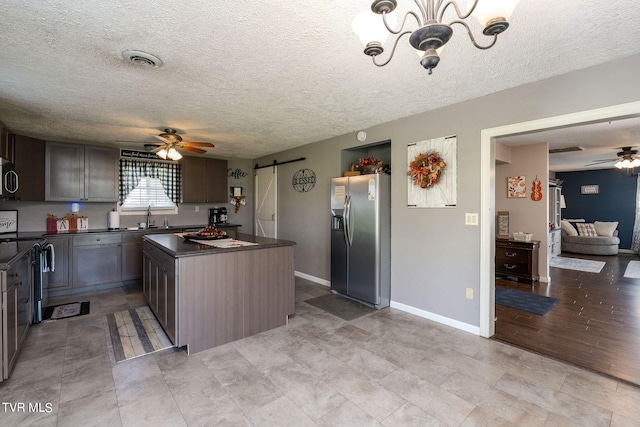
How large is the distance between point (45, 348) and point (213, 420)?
6.74 ft

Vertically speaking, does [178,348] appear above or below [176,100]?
below

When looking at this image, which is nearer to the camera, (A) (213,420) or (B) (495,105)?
(A) (213,420)

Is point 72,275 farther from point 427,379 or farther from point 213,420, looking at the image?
point 427,379

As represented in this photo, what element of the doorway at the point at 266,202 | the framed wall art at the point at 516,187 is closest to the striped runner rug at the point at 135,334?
the doorway at the point at 266,202

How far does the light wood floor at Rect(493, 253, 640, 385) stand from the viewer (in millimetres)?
2575

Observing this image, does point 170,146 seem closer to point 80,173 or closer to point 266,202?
point 80,173

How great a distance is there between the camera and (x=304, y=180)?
5355 mm

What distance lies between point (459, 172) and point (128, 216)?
17.9ft

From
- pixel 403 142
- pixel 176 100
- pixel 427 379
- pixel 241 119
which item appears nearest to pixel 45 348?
pixel 176 100

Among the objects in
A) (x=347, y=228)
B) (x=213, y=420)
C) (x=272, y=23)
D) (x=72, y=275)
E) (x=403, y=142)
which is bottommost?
(x=213, y=420)

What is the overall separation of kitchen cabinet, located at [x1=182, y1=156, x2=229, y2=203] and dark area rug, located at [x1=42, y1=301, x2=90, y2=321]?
2401 millimetres

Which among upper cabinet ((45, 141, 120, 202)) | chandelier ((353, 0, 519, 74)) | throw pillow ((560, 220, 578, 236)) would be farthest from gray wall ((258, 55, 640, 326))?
throw pillow ((560, 220, 578, 236))

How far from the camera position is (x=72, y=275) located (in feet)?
14.4

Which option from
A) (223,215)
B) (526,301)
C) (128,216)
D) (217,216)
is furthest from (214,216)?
(526,301)
